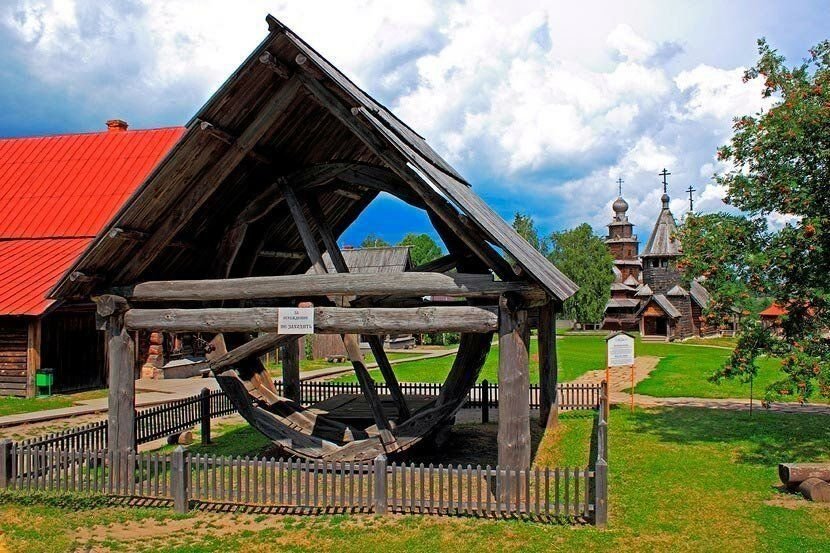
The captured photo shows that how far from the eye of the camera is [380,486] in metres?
9.99

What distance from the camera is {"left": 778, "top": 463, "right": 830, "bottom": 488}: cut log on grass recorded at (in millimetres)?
10820

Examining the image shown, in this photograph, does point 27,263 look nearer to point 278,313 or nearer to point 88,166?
point 88,166

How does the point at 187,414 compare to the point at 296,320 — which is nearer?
the point at 296,320

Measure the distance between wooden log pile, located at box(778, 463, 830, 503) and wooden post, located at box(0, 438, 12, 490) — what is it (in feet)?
41.0

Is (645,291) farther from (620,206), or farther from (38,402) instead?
(38,402)

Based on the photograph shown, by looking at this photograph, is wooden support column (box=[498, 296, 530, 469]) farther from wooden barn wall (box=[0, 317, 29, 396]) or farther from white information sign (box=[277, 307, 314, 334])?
wooden barn wall (box=[0, 317, 29, 396])

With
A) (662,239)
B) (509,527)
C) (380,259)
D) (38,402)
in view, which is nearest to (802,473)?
(509,527)

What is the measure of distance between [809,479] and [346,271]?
8.00 m

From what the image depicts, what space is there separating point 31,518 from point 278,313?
4552 mm

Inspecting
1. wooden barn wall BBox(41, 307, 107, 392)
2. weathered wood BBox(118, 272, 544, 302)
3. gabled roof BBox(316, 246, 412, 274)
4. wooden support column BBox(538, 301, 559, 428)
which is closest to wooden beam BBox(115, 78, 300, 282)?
weathered wood BBox(118, 272, 544, 302)

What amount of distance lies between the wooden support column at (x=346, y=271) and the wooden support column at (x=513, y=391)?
2718 mm

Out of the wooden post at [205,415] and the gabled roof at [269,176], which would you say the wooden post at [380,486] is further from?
the wooden post at [205,415]

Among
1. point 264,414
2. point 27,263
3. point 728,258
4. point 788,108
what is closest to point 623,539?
point 264,414

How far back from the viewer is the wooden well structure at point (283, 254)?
394 inches
